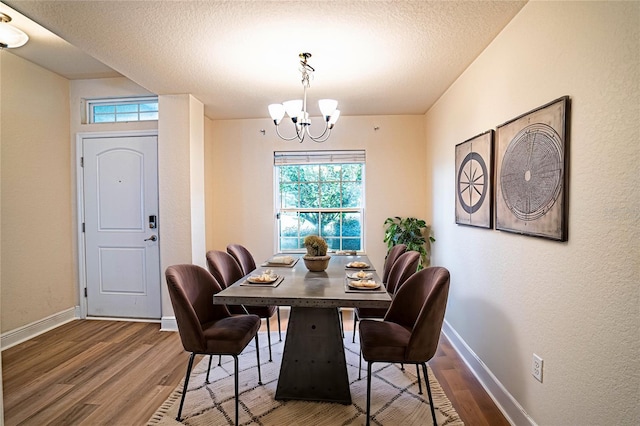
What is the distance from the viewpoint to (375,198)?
414 centimetres

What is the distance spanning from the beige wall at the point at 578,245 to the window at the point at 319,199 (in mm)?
2092

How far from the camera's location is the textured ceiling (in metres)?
1.86

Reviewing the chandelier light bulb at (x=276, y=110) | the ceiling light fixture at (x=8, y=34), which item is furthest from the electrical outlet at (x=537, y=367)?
the ceiling light fixture at (x=8, y=34)

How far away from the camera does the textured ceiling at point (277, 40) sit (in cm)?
186

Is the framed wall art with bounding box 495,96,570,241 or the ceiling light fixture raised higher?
the ceiling light fixture

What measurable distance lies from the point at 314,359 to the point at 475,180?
180cm

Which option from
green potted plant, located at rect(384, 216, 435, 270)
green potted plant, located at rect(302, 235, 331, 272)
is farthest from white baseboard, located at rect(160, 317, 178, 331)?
green potted plant, located at rect(384, 216, 435, 270)

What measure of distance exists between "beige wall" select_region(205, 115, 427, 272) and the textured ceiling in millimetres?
908

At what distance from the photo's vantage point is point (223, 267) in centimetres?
272

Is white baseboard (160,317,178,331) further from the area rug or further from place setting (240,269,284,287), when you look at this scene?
place setting (240,269,284,287)

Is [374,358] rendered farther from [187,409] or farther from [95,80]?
[95,80]

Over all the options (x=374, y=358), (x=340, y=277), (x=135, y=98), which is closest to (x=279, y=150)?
(x=135, y=98)

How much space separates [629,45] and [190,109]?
3.37 metres

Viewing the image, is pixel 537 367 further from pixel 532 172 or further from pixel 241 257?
pixel 241 257
